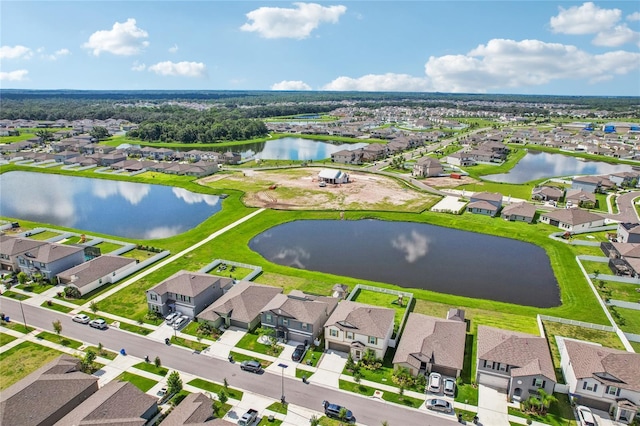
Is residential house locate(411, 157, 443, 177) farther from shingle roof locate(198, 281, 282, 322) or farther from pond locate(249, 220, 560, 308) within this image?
shingle roof locate(198, 281, 282, 322)

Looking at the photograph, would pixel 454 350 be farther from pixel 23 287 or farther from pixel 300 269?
pixel 23 287

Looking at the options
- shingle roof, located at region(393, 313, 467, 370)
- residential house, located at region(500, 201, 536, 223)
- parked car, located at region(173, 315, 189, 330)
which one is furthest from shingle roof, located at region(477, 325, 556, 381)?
residential house, located at region(500, 201, 536, 223)

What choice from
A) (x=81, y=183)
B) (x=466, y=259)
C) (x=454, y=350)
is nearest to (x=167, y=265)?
(x=454, y=350)

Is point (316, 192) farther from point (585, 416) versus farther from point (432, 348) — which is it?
point (585, 416)

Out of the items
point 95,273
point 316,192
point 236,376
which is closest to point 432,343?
point 236,376

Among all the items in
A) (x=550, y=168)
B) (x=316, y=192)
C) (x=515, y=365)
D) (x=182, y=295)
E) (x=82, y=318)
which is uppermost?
(x=550, y=168)
